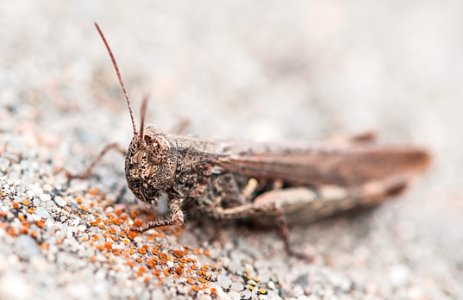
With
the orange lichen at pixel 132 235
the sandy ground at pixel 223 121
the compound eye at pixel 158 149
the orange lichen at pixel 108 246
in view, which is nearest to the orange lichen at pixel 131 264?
the sandy ground at pixel 223 121

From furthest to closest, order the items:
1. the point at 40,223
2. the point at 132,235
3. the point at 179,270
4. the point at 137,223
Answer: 1. the point at 137,223
2. the point at 132,235
3. the point at 179,270
4. the point at 40,223

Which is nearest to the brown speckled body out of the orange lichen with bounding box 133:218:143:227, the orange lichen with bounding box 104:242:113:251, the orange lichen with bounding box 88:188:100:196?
the orange lichen with bounding box 133:218:143:227

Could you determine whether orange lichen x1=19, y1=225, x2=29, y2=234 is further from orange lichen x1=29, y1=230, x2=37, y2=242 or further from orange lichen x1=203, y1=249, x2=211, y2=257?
orange lichen x1=203, y1=249, x2=211, y2=257

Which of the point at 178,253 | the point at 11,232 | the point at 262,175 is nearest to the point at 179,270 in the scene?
the point at 178,253

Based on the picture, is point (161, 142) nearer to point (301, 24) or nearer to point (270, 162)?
point (270, 162)

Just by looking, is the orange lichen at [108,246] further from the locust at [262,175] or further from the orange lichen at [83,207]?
the orange lichen at [83,207]

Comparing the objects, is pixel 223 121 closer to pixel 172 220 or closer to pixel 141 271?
pixel 172 220

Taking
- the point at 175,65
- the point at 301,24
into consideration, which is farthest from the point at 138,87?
the point at 301,24
